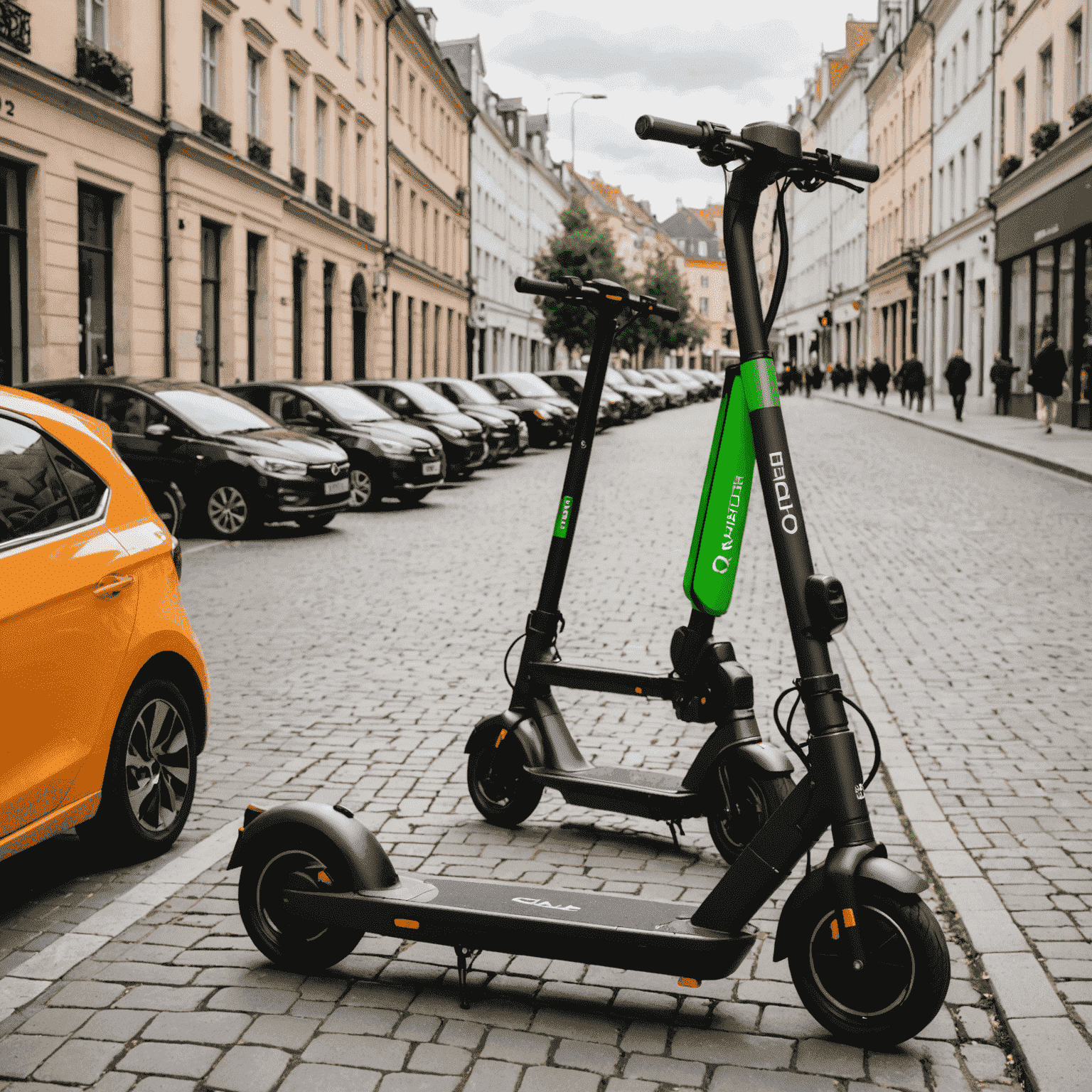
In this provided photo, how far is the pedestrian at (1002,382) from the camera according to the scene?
3356cm

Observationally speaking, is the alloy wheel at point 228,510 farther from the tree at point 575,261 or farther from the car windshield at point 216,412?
the tree at point 575,261

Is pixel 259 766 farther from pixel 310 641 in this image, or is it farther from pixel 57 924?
pixel 310 641

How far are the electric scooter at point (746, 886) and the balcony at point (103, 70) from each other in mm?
18213

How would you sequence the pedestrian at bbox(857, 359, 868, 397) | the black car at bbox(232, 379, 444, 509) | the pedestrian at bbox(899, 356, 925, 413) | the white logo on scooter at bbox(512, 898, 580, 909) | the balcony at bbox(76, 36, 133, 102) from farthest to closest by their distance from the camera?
the pedestrian at bbox(857, 359, 868, 397) → the pedestrian at bbox(899, 356, 925, 413) → the balcony at bbox(76, 36, 133, 102) → the black car at bbox(232, 379, 444, 509) → the white logo on scooter at bbox(512, 898, 580, 909)

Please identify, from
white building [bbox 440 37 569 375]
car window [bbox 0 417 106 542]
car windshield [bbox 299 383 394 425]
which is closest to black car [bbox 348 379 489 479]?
car windshield [bbox 299 383 394 425]

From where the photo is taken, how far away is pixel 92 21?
2064 cm

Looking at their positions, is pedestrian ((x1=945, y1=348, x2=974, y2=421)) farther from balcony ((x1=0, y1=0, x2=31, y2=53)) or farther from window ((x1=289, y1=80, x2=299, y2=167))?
balcony ((x1=0, y1=0, x2=31, y2=53))

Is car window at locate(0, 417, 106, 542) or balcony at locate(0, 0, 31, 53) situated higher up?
balcony at locate(0, 0, 31, 53)

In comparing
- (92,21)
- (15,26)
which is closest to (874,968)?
(15,26)

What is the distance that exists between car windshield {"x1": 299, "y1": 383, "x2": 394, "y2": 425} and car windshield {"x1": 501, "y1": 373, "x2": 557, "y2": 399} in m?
10.6

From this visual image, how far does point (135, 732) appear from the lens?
459cm

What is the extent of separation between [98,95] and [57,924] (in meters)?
18.2

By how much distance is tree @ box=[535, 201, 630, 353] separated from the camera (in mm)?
64562

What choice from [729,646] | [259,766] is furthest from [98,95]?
[729,646]
